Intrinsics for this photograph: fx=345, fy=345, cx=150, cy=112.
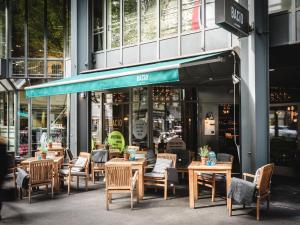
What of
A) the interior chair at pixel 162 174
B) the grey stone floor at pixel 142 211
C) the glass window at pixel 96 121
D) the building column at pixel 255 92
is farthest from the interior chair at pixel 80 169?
the building column at pixel 255 92

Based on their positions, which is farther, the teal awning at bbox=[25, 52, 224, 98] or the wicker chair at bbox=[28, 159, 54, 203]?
the wicker chair at bbox=[28, 159, 54, 203]

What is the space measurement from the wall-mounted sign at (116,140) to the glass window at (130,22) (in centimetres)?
343

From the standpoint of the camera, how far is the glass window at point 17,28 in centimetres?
1478

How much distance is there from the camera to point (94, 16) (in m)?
13.1

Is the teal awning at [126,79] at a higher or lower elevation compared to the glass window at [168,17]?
lower

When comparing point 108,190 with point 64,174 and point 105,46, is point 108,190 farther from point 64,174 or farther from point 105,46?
point 105,46

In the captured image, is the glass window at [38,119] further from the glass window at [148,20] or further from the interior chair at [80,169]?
the glass window at [148,20]

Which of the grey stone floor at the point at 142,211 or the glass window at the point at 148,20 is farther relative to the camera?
the glass window at the point at 148,20

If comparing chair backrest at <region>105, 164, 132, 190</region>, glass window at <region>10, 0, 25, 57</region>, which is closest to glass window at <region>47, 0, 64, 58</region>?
glass window at <region>10, 0, 25, 57</region>

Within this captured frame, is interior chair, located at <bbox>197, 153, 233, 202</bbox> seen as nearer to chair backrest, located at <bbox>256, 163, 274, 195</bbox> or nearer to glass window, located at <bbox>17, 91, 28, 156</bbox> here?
chair backrest, located at <bbox>256, 163, 274, 195</bbox>

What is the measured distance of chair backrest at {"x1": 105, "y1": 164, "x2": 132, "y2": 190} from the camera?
716cm

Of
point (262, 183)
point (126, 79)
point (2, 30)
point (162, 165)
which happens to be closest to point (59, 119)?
point (2, 30)

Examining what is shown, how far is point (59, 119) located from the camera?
14.6m

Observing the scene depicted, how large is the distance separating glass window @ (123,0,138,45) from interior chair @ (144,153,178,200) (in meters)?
4.61
